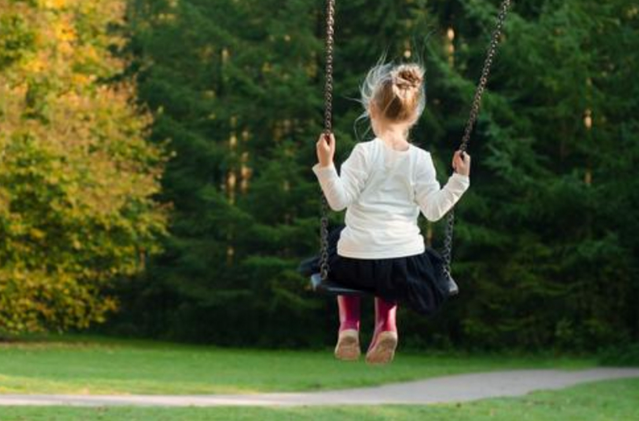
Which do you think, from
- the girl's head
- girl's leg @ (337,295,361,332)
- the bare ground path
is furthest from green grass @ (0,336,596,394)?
the girl's head

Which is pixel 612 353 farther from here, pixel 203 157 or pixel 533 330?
pixel 203 157

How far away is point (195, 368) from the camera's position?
26469mm

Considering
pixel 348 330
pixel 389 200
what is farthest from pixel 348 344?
pixel 389 200

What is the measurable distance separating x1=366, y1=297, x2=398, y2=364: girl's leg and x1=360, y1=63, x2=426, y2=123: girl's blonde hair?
81 cm

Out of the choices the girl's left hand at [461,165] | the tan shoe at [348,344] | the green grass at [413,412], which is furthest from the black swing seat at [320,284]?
the green grass at [413,412]

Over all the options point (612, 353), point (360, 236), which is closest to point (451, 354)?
point (612, 353)

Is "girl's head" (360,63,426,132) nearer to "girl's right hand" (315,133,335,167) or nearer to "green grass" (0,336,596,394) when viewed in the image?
"girl's right hand" (315,133,335,167)

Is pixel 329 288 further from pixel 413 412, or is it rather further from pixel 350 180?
pixel 413 412

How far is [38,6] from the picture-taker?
29.1 metres

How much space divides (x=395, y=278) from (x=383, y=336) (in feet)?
0.89

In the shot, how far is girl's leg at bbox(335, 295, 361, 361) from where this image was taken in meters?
6.79

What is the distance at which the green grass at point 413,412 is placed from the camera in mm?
17859

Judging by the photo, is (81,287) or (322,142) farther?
(81,287)

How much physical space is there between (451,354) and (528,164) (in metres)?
4.93
